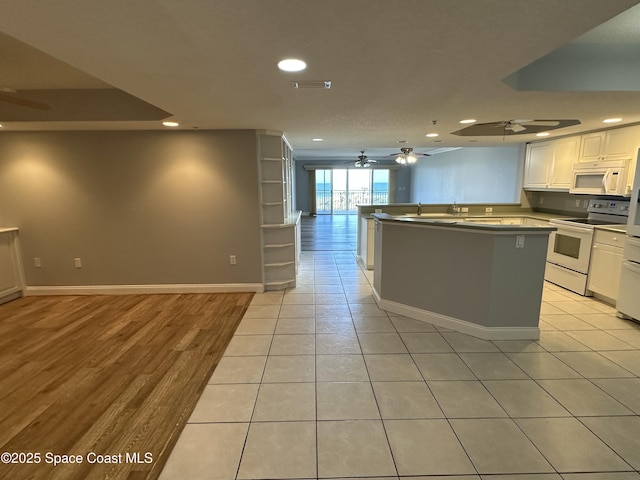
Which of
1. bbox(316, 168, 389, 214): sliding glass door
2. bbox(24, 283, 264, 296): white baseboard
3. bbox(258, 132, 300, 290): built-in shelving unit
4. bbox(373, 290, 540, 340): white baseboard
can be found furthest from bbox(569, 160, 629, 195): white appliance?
bbox(316, 168, 389, 214): sliding glass door

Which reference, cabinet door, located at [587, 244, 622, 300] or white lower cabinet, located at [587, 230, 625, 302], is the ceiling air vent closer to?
white lower cabinet, located at [587, 230, 625, 302]

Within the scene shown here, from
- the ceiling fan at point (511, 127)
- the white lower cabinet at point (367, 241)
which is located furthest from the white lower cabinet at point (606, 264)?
the white lower cabinet at point (367, 241)

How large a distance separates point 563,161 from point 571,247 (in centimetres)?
145

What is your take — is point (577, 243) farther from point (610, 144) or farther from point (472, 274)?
point (472, 274)

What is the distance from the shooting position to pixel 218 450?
1.74m

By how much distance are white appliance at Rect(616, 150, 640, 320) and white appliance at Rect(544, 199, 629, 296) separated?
Answer: 0.61 m

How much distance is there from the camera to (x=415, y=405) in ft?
6.77

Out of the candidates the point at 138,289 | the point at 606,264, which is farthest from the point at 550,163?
the point at 138,289

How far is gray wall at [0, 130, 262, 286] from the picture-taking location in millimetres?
3887

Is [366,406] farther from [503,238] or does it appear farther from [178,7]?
[178,7]

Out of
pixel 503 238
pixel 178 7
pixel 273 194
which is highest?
pixel 178 7

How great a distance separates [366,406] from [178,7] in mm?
2323

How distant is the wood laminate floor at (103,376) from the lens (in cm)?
175

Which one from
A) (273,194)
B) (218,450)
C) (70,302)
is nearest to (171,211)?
(273,194)
